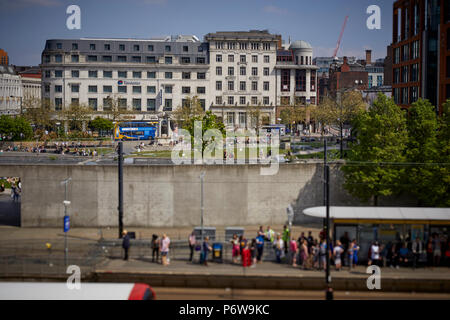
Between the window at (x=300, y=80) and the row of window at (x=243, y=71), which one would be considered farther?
the window at (x=300, y=80)

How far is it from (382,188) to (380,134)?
12.1 feet

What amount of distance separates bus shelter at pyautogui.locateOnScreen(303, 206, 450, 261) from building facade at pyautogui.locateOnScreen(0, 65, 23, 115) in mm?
111295

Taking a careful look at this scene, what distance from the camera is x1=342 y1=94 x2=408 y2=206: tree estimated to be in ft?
110

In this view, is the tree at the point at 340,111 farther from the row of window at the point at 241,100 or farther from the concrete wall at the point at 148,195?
the concrete wall at the point at 148,195

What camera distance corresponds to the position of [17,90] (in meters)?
139

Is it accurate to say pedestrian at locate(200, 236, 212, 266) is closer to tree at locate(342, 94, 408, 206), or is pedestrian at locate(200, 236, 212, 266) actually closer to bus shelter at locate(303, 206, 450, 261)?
bus shelter at locate(303, 206, 450, 261)

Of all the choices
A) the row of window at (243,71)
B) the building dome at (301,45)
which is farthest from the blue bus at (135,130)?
the building dome at (301,45)

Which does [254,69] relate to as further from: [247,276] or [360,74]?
[247,276]

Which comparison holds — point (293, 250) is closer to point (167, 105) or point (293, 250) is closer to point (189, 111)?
point (189, 111)

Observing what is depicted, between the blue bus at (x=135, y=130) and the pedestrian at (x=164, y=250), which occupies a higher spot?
the blue bus at (x=135, y=130)

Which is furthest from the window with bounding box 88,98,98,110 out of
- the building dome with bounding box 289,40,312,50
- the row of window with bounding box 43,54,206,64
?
the building dome with bounding box 289,40,312,50

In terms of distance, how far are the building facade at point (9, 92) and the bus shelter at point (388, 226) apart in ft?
365

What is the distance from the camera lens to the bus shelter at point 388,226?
2538cm

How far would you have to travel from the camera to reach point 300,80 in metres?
102
